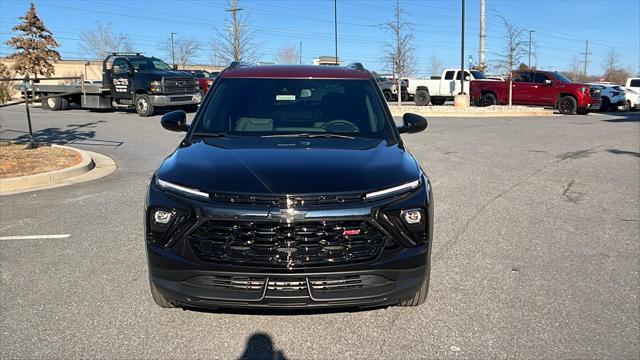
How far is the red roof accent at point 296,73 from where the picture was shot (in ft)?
15.4

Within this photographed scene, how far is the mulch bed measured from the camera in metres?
8.73

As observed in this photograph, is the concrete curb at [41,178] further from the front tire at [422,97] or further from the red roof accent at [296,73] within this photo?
the front tire at [422,97]

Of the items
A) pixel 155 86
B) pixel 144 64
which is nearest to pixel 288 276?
pixel 155 86

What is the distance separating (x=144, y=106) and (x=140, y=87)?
2.39 feet

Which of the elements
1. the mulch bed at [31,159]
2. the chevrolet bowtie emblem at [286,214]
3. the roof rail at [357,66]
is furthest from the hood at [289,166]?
the mulch bed at [31,159]

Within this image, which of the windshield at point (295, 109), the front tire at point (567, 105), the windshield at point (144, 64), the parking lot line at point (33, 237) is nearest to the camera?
the windshield at point (295, 109)

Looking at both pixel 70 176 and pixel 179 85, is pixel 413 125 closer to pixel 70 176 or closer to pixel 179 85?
pixel 70 176

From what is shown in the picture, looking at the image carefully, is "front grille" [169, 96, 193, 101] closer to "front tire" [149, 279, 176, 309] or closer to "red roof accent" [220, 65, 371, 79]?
"red roof accent" [220, 65, 371, 79]

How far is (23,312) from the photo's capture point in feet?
12.3

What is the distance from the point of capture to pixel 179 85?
67.0ft

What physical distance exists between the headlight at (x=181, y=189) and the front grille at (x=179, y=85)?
1753cm

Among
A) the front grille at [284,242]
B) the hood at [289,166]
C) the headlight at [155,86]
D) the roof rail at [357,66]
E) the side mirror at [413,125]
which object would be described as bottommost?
the front grille at [284,242]

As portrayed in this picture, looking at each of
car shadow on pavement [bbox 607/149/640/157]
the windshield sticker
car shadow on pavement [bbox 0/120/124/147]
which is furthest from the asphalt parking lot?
car shadow on pavement [bbox 0/120/124/147]

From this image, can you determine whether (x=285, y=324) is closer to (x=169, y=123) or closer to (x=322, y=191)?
(x=322, y=191)
